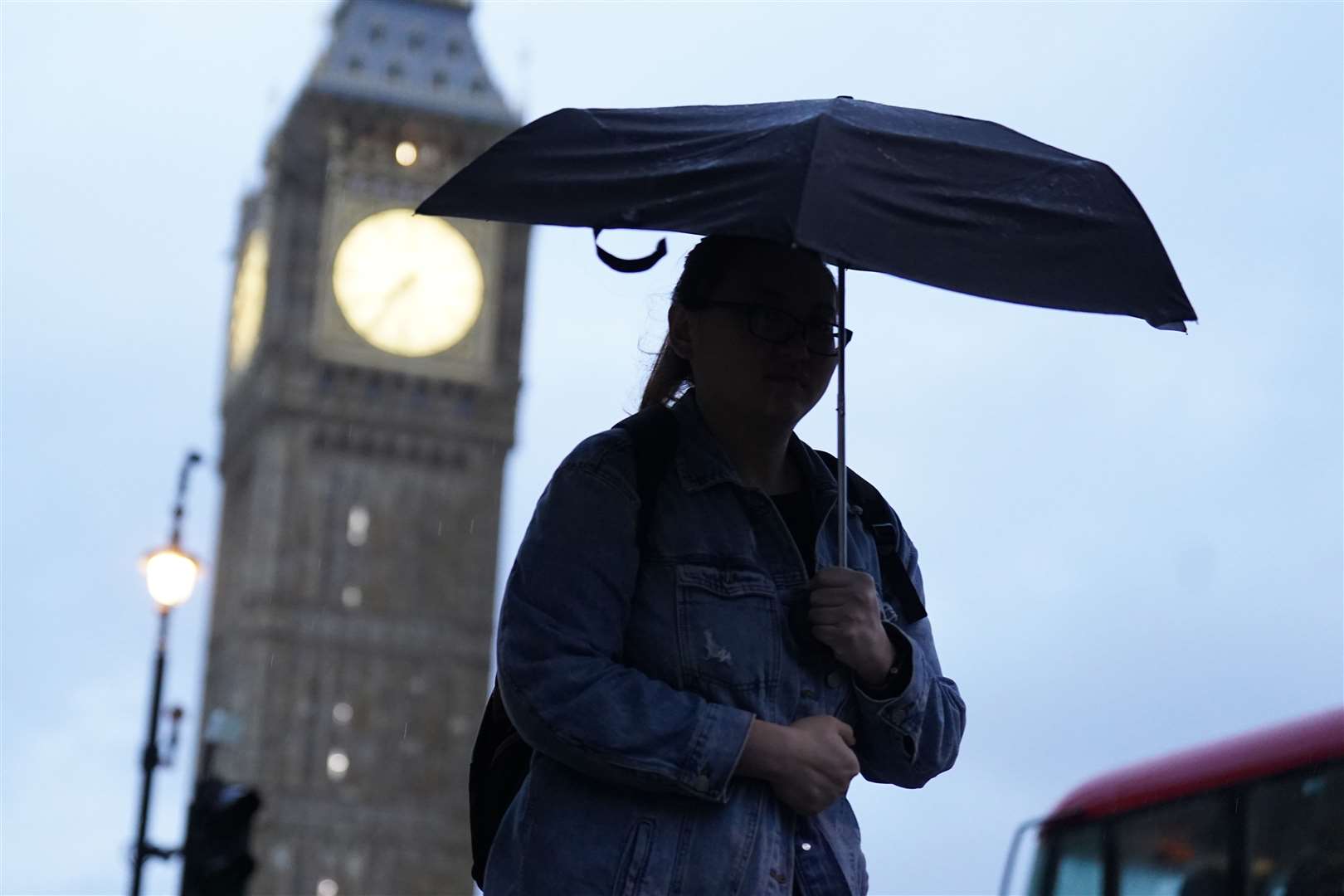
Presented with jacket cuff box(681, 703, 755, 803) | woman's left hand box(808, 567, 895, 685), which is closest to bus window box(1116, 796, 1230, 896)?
woman's left hand box(808, 567, 895, 685)

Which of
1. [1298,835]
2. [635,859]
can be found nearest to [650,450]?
[635,859]

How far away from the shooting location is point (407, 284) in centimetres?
5669

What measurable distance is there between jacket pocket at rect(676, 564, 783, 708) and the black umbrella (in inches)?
10.7

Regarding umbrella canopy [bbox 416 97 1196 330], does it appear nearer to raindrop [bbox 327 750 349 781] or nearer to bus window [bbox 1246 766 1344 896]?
bus window [bbox 1246 766 1344 896]

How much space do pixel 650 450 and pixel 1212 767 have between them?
749cm

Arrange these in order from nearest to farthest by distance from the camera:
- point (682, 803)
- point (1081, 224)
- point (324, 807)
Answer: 1. point (682, 803)
2. point (1081, 224)
3. point (324, 807)

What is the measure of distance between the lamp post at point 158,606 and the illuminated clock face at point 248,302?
1607 inches

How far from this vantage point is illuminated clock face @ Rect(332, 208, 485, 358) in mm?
56688

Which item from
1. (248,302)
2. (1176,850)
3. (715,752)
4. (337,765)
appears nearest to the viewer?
(715,752)

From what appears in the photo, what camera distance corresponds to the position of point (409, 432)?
189 ft

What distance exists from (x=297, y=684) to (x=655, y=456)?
5372 cm

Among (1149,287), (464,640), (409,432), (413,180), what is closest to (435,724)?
(464,640)

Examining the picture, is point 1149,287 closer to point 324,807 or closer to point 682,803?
point 682,803

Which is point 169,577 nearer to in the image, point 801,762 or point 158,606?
point 158,606
